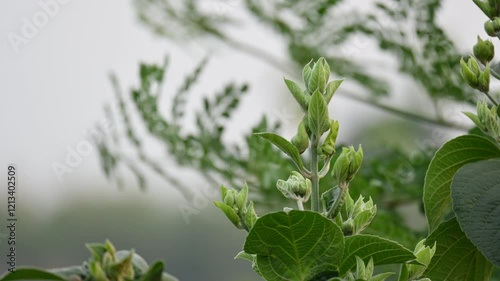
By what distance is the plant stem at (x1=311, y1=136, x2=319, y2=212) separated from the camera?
0.27 meters

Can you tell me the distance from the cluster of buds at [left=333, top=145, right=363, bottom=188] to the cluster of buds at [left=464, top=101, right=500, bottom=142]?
0.30 feet

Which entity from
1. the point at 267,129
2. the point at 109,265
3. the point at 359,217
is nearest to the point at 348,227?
the point at 359,217

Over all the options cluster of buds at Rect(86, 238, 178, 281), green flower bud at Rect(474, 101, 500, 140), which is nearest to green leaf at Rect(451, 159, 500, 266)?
green flower bud at Rect(474, 101, 500, 140)

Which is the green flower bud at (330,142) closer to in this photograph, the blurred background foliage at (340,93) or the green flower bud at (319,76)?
the green flower bud at (319,76)

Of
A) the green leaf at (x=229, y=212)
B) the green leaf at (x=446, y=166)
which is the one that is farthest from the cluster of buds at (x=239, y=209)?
the green leaf at (x=446, y=166)

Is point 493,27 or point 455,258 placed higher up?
point 493,27

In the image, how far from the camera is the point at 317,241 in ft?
0.82

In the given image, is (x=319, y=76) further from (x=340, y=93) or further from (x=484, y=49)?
(x=340, y=93)

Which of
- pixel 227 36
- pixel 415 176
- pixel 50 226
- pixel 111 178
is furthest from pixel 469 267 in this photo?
pixel 227 36

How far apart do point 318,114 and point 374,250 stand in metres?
0.05

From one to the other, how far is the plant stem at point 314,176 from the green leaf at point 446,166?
107 millimetres

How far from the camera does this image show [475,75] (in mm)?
350

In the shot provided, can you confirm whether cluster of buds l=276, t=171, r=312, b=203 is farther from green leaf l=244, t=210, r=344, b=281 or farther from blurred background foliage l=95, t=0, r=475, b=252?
blurred background foliage l=95, t=0, r=475, b=252

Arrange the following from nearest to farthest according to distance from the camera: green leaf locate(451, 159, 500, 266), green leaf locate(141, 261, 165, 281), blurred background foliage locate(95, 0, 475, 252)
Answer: green leaf locate(141, 261, 165, 281)
green leaf locate(451, 159, 500, 266)
blurred background foliage locate(95, 0, 475, 252)
